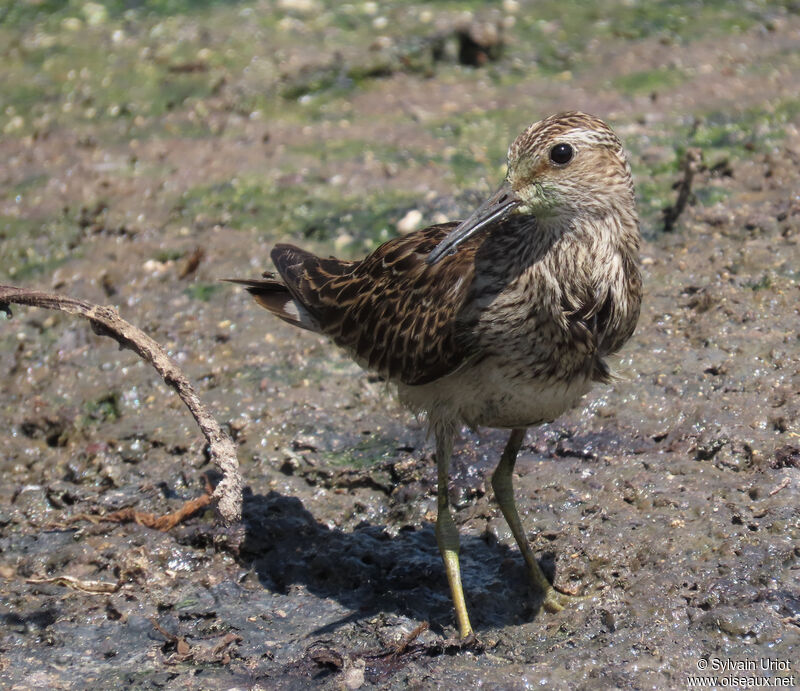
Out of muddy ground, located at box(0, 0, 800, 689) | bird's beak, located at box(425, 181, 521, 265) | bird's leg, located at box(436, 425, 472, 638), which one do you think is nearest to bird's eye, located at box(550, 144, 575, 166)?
bird's beak, located at box(425, 181, 521, 265)

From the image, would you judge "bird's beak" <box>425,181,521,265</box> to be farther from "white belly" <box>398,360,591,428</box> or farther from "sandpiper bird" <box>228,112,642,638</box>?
"white belly" <box>398,360,591,428</box>

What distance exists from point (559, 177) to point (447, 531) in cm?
167

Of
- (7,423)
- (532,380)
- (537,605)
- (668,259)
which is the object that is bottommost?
(7,423)

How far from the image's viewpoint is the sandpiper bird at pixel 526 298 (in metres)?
4.16

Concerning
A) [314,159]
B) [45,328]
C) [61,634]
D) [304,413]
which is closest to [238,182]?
[314,159]

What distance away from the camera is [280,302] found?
560 cm

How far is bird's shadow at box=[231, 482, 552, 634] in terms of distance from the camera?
15.7 ft

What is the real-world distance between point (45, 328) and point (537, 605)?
367 cm

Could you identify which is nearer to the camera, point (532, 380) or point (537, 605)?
point (532, 380)

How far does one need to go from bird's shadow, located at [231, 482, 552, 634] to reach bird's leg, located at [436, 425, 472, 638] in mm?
154

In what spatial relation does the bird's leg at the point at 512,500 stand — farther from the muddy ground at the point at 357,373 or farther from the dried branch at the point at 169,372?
the dried branch at the point at 169,372

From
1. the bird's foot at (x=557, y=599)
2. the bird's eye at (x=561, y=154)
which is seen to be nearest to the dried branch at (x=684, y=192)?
the bird's eye at (x=561, y=154)

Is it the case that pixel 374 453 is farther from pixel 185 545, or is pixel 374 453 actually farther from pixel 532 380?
pixel 532 380

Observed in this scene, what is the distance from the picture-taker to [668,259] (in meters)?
6.62
